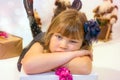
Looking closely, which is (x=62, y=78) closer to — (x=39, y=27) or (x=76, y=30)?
(x=76, y=30)

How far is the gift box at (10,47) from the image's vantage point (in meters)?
1.33

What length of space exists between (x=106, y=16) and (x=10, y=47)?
778 millimetres

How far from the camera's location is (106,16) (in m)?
1.74

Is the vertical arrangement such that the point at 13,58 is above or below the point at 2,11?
below

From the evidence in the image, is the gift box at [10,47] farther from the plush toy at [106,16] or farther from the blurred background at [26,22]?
the plush toy at [106,16]

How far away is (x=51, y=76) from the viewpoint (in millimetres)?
772

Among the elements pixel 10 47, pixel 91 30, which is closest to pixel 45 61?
pixel 91 30

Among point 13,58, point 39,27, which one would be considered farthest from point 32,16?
point 13,58

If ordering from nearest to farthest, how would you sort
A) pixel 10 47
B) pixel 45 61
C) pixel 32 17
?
pixel 45 61, pixel 10 47, pixel 32 17

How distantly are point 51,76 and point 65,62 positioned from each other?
0.07 metres

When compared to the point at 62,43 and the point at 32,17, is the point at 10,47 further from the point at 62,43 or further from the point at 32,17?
the point at 62,43

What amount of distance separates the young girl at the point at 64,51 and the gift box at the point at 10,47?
52cm

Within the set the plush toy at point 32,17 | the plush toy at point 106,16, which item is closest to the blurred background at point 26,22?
the plush toy at point 32,17

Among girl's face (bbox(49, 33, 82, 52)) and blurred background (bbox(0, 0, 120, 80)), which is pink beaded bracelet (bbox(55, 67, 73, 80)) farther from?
blurred background (bbox(0, 0, 120, 80))
